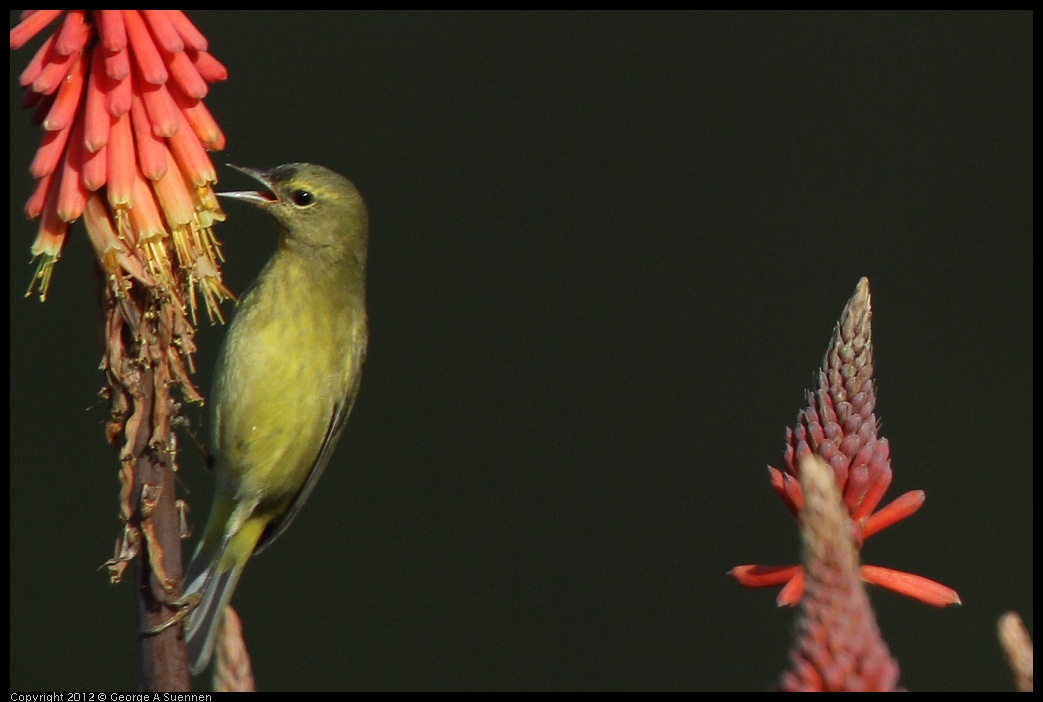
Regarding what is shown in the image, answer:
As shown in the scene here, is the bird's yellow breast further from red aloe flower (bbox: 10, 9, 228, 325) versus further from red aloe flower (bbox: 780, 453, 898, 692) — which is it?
red aloe flower (bbox: 780, 453, 898, 692)

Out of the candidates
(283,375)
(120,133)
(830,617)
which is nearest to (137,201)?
(120,133)

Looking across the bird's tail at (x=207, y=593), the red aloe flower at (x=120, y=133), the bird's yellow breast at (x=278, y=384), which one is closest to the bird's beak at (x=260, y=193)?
the bird's yellow breast at (x=278, y=384)

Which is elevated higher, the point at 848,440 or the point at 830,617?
the point at 848,440

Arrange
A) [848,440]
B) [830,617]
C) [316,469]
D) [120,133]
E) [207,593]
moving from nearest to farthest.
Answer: [830,617] < [848,440] < [120,133] < [207,593] < [316,469]

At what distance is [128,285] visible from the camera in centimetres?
206

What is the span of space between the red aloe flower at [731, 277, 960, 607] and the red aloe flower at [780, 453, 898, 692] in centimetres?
49

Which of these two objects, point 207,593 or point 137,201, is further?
point 207,593

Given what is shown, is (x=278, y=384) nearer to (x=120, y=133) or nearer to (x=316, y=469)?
(x=316, y=469)

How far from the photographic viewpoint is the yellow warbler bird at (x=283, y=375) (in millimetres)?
3090

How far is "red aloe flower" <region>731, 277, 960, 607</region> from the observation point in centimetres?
166

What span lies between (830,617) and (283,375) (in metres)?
2.23

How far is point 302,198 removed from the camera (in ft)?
10.5

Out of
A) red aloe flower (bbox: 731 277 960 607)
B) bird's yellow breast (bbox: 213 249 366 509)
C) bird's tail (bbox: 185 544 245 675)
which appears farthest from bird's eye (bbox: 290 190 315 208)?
red aloe flower (bbox: 731 277 960 607)

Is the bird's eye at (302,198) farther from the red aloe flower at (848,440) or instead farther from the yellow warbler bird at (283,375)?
the red aloe flower at (848,440)
